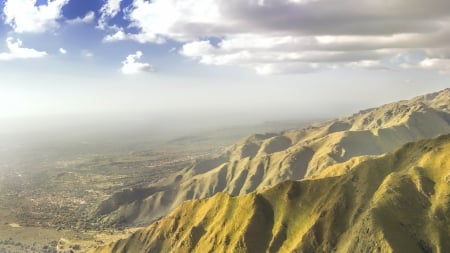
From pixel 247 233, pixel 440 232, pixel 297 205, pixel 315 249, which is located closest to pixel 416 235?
pixel 440 232

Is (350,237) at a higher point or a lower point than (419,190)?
lower

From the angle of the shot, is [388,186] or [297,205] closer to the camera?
[388,186]

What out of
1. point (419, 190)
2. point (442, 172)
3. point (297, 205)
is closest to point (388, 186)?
point (419, 190)

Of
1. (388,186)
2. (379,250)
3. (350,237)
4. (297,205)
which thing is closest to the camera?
(379,250)

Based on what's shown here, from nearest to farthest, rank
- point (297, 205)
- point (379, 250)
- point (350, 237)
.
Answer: point (379, 250) → point (350, 237) → point (297, 205)

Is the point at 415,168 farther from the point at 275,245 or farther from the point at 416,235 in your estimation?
the point at 275,245

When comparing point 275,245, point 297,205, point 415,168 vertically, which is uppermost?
point 415,168

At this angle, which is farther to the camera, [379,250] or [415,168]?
[415,168]

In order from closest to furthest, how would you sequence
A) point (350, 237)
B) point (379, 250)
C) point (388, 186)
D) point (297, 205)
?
1. point (379, 250)
2. point (350, 237)
3. point (388, 186)
4. point (297, 205)

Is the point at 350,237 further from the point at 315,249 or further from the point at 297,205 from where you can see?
the point at 297,205
